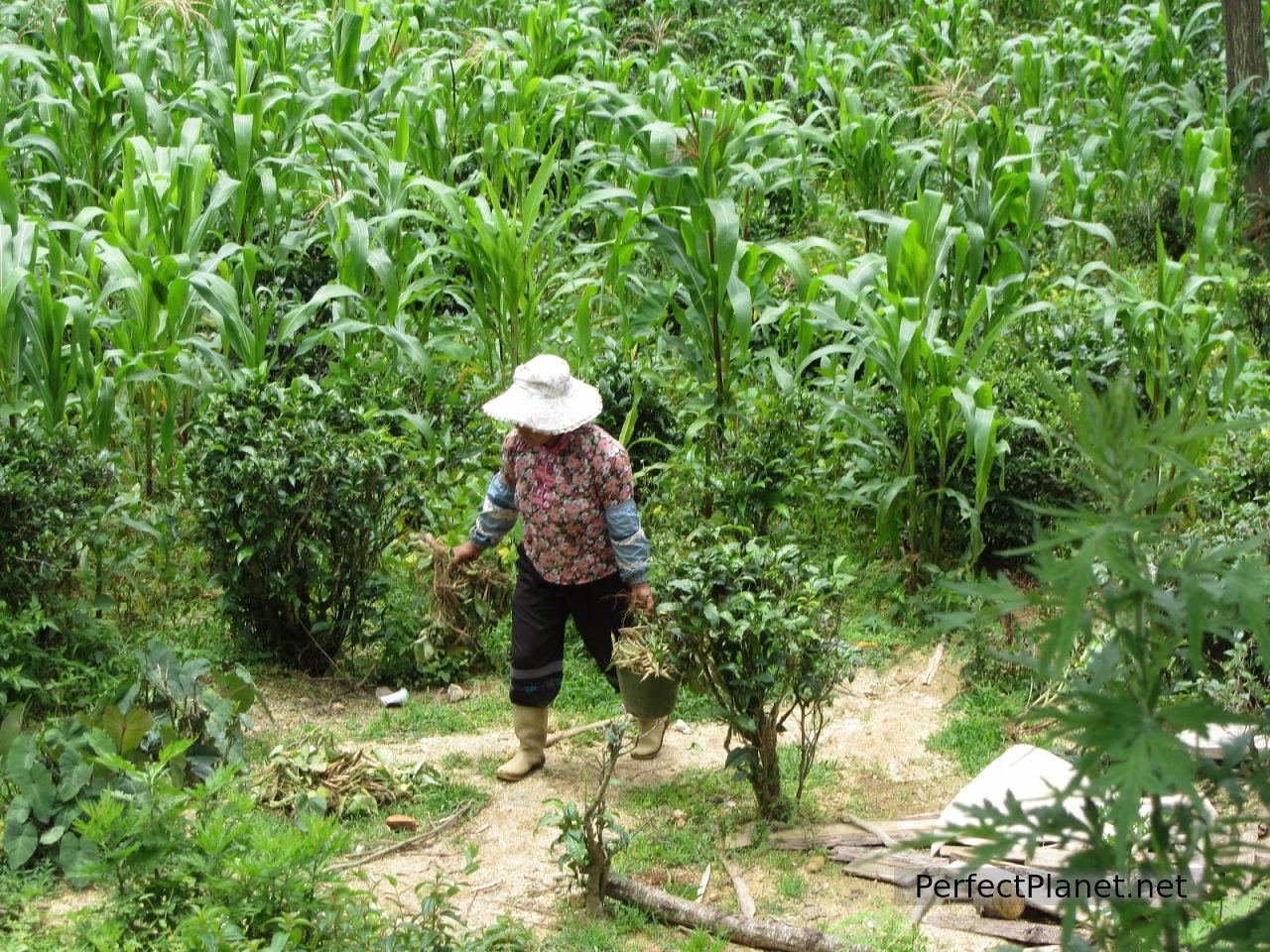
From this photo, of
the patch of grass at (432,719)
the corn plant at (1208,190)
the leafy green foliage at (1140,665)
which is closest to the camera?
the leafy green foliage at (1140,665)

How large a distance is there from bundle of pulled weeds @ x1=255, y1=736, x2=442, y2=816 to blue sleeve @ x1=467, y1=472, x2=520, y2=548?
2.70ft

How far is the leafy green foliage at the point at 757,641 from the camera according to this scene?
4387 millimetres

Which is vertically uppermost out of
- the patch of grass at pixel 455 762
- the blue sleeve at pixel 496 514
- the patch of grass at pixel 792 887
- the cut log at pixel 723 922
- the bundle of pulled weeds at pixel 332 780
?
the blue sleeve at pixel 496 514

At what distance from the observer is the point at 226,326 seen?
6188mm

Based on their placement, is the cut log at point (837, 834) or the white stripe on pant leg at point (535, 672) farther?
the white stripe on pant leg at point (535, 672)

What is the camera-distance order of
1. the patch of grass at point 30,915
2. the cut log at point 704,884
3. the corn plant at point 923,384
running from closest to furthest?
the patch of grass at point 30,915 → the cut log at point 704,884 → the corn plant at point 923,384

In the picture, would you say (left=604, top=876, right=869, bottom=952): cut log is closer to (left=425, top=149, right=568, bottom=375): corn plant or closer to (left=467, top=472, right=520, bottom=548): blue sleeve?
(left=467, top=472, right=520, bottom=548): blue sleeve

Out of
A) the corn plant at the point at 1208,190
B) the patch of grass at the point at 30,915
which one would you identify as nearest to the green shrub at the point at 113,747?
the patch of grass at the point at 30,915

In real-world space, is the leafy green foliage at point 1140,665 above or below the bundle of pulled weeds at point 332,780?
above

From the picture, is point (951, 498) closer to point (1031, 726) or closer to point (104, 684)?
point (1031, 726)

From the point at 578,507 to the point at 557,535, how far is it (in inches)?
5.4

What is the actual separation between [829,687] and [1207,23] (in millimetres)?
8603

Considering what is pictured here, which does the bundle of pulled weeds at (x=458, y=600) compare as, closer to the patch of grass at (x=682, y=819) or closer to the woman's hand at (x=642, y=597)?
the woman's hand at (x=642, y=597)

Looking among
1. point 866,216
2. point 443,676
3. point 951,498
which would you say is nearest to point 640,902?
point 443,676
